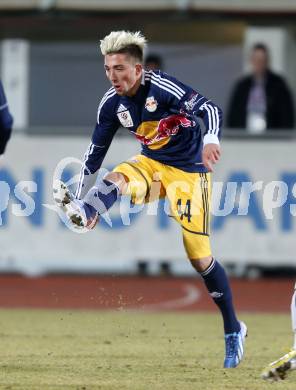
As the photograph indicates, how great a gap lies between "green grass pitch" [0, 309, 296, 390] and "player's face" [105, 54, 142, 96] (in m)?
1.87

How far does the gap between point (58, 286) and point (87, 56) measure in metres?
3.63

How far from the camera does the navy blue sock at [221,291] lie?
8719 millimetres

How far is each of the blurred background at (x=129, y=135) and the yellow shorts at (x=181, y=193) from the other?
15.6 feet

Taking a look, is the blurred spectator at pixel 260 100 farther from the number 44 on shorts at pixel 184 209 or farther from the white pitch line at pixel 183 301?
the number 44 on shorts at pixel 184 209

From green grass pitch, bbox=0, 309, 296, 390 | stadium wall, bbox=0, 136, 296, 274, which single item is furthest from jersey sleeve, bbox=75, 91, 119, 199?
stadium wall, bbox=0, 136, 296, 274

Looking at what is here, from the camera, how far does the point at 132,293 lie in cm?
1414

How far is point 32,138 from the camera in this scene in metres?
15.4

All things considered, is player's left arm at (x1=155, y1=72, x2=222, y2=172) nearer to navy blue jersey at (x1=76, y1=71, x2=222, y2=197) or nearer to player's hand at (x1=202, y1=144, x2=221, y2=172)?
navy blue jersey at (x1=76, y1=71, x2=222, y2=197)

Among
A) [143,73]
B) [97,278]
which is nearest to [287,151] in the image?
[97,278]

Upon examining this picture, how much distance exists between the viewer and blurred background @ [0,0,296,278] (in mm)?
15039

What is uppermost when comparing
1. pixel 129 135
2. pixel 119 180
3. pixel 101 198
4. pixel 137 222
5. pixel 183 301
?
pixel 119 180

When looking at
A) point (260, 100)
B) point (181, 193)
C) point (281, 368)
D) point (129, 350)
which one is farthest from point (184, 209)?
point (260, 100)

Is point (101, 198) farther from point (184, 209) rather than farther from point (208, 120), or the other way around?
point (208, 120)

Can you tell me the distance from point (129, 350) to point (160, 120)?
1.91 metres
